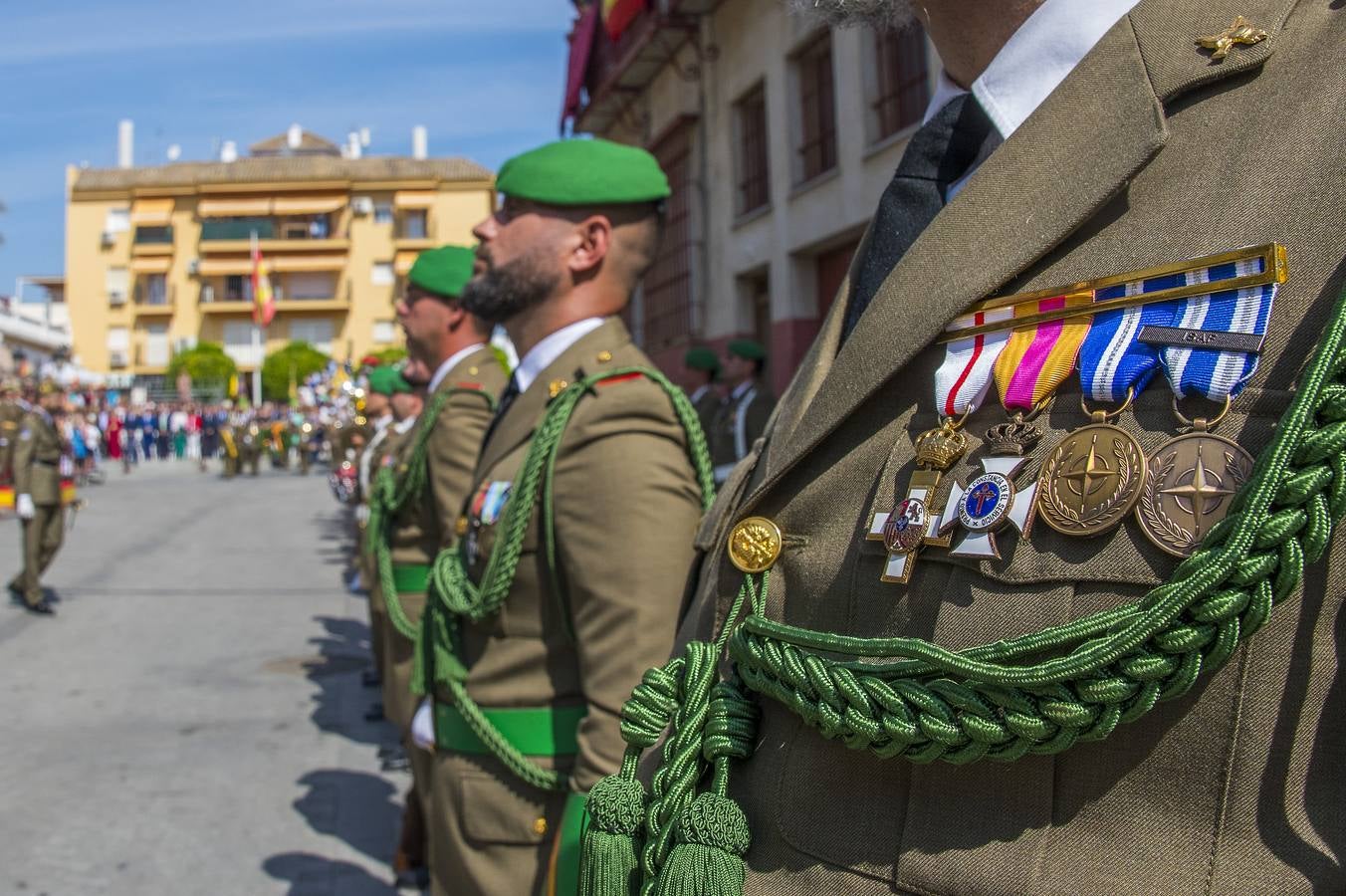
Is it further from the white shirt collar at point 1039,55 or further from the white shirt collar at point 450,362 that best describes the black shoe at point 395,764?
the white shirt collar at point 1039,55

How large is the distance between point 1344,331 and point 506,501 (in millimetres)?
1871

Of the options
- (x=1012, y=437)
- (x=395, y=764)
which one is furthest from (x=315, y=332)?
(x=1012, y=437)

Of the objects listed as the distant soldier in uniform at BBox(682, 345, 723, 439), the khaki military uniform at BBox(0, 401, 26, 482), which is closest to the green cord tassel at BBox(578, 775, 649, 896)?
the distant soldier in uniform at BBox(682, 345, 723, 439)

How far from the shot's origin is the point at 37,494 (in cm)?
1093

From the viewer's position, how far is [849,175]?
1090 cm

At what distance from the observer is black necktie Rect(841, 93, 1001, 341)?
131 centimetres

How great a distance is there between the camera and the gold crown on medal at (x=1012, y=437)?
1064mm

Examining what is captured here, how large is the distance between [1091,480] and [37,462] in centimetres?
1180

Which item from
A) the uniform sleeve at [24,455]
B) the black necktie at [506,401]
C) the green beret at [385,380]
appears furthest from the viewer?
the uniform sleeve at [24,455]

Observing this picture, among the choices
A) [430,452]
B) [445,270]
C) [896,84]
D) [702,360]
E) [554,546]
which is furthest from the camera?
[702,360]

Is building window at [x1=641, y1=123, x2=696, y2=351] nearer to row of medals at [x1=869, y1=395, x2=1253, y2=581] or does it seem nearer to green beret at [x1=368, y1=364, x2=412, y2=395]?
green beret at [x1=368, y1=364, x2=412, y2=395]

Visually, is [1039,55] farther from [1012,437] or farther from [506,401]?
[506,401]

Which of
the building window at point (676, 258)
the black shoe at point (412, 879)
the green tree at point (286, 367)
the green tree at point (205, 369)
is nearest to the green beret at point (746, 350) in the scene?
the building window at point (676, 258)

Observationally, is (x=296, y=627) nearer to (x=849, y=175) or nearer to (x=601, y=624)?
(x=849, y=175)
